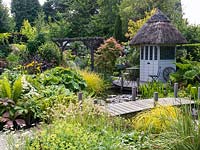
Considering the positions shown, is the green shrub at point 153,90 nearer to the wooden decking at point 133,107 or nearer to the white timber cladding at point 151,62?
the wooden decking at point 133,107

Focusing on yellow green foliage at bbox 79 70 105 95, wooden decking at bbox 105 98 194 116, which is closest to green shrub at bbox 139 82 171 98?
yellow green foliage at bbox 79 70 105 95

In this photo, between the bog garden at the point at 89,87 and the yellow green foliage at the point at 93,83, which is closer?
the bog garden at the point at 89,87

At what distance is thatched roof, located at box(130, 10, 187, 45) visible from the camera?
1498 centimetres

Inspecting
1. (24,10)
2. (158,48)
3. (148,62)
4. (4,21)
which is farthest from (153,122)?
(24,10)

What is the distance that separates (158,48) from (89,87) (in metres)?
4.64

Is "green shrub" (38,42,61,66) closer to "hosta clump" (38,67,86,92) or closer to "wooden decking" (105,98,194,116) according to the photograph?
"hosta clump" (38,67,86,92)

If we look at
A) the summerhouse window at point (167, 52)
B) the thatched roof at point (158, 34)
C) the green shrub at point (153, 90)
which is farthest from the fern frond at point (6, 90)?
the summerhouse window at point (167, 52)

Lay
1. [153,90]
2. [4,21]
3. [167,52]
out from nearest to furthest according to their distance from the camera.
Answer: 1. [153,90]
2. [167,52]
3. [4,21]

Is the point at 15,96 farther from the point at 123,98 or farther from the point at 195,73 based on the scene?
the point at 195,73

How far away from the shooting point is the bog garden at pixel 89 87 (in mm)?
3965

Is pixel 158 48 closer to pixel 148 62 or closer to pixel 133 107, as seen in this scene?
pixel 148 62

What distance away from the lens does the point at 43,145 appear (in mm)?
3902

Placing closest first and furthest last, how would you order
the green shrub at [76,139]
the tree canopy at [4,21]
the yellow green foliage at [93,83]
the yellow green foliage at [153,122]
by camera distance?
the green shrub at [76,139], the yellow green foliage at [153,122], the yellow green foliage at [93,83], the tree canopy at [4,21]

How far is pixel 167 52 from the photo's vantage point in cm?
1541
